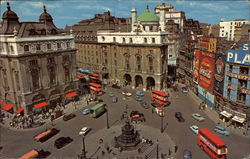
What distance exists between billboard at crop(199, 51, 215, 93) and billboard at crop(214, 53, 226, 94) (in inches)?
89.7

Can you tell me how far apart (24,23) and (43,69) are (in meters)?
14.7

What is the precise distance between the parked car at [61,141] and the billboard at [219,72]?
139 ft

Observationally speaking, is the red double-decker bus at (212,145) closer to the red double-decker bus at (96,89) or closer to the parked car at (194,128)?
the parked car at (194,128)

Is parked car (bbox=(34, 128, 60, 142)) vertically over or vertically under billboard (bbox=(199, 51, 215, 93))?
under

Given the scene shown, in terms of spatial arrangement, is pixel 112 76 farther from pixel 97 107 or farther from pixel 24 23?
pixel 24 23

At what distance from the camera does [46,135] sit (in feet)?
154

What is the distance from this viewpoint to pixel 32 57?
57.1 meters

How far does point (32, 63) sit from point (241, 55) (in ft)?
183

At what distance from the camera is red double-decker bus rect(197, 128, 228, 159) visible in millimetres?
35906

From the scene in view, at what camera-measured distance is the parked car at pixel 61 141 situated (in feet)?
143

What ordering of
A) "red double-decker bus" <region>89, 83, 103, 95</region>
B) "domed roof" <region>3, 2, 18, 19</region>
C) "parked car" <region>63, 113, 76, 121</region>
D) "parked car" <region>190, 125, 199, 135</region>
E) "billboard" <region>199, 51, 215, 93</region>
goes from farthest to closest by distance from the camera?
"red double-decker bus" <region>89, 83, 103, 95</region>, "billboard" <region>199, 51, 215, 93</region>, "parked car" <region>63, 113, 76, 121</region>, "domed roof" <region>3, 2, 18, 19</region>, "parked car" <region>190, 125, 199, 135</region>

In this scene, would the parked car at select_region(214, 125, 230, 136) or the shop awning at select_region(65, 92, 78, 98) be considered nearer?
the parked car at select_region(214, 125, 230, 136)

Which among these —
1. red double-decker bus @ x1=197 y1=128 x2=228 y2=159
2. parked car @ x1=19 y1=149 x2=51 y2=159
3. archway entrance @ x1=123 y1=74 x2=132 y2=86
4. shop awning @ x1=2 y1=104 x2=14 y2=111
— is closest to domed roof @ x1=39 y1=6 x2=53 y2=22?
shop awning @ x1=2 y1=104 x2=14 y2=111

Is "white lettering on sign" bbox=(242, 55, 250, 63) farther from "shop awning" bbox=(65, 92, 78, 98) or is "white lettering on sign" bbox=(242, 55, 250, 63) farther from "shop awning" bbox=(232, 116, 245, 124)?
"shop awning" bbox=(65, 92, 78, 98)
